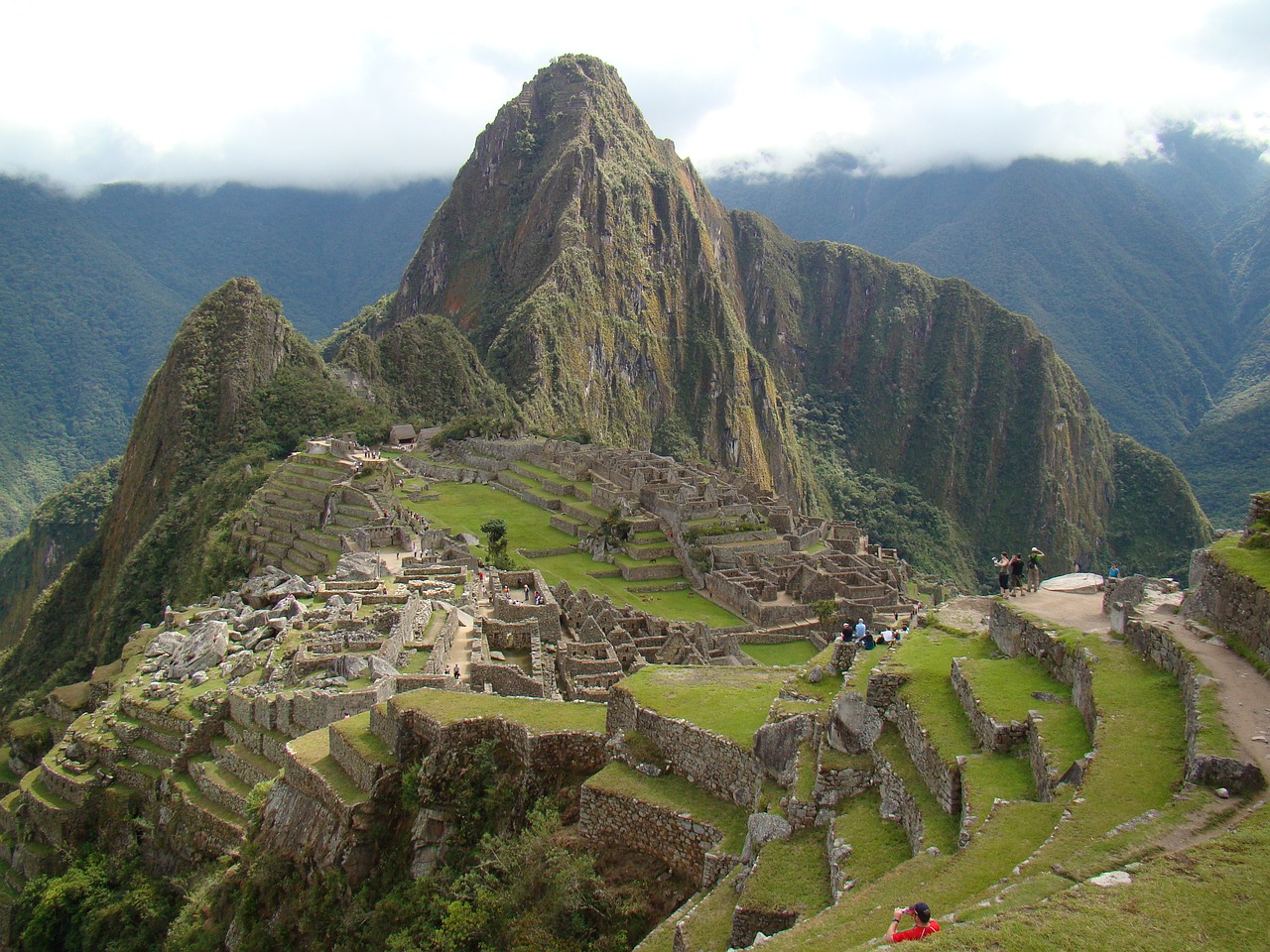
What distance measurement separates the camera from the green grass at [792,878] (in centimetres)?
953

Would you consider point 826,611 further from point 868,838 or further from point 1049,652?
point 868,838

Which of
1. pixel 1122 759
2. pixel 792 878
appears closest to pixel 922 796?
pixel 792 878

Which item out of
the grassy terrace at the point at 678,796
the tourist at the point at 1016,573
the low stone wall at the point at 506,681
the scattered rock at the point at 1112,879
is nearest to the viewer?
the scattered rock at the point at 1112,879

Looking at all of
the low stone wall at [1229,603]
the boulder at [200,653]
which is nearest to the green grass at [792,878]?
the low stone wall at [1229,603]

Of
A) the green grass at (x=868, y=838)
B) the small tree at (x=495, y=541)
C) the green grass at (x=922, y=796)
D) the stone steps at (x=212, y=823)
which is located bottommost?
the small tree at (x=495, y=541)

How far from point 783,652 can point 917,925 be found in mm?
37168

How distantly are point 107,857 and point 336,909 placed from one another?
954 cm

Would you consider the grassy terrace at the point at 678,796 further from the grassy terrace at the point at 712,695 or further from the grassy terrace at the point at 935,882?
the grassy terrace at the point at 935,882

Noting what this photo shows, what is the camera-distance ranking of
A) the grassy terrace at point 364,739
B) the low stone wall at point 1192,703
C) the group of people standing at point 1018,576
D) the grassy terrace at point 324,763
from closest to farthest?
the low stone wall at point 1192,703, the grassy terrace at point 324,763, the grassy terrace at point 364,739, the group of people standing at point 1018,576

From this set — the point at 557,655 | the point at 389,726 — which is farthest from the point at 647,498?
the point at 389,726

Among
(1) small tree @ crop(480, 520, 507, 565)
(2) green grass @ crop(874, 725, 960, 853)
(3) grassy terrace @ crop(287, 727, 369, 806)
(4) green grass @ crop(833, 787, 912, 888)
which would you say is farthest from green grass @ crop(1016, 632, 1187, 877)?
(1) small tree @ crop(480, 520, 507, 565)

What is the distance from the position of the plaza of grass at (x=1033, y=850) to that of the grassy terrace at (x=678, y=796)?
649 mm

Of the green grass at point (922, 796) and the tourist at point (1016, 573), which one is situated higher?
the tourist at point (1016, 573)

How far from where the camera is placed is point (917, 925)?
7.29 metres
